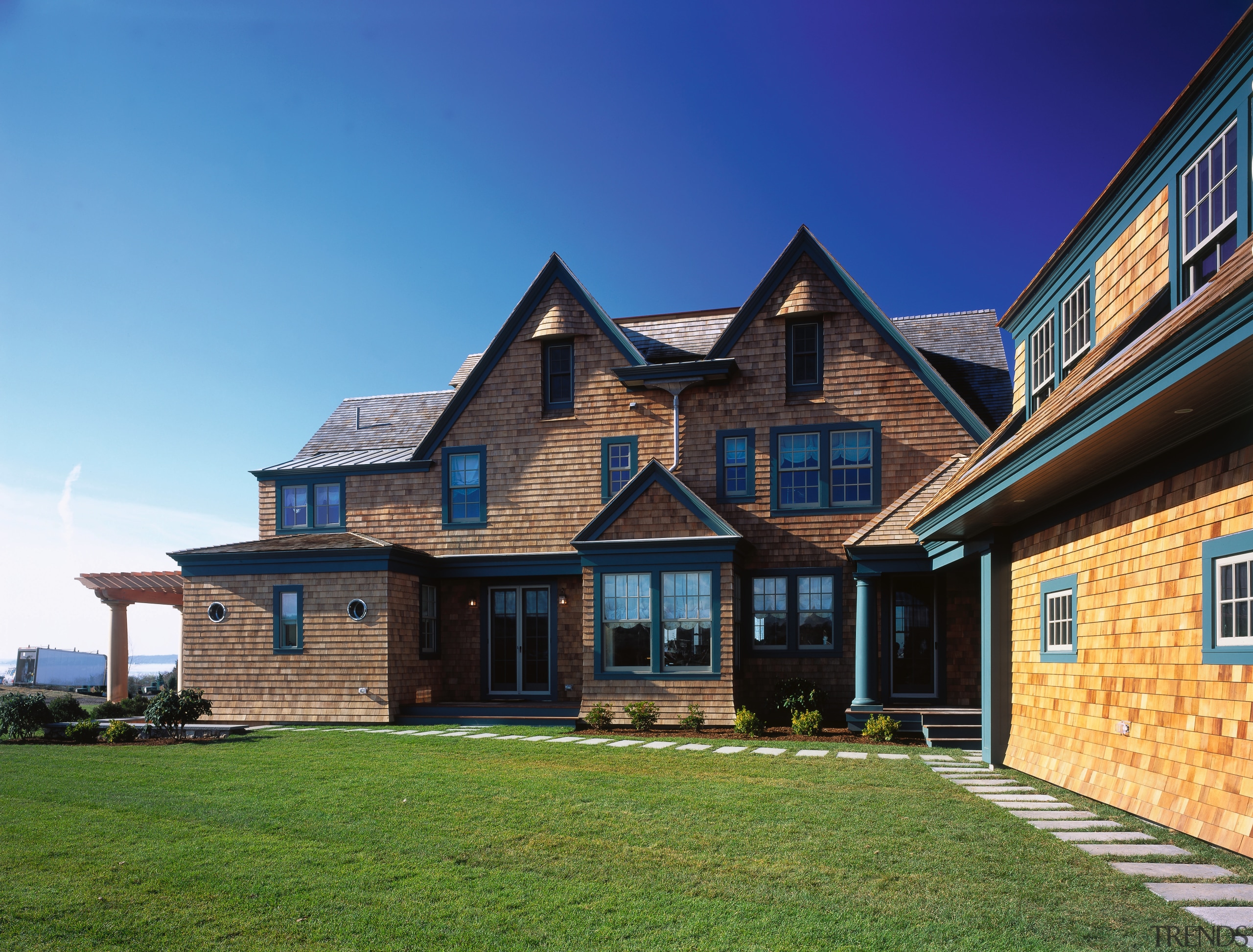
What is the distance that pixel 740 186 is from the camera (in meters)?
21.2

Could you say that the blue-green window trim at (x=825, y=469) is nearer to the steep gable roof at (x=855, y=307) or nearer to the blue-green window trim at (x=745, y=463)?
the blue-green window trim at (x=745, y=463)

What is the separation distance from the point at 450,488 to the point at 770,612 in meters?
7.77

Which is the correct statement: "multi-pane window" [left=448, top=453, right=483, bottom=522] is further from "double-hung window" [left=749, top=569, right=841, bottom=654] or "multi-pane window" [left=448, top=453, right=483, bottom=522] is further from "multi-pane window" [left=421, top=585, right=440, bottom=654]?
"double-hung window" [left=749, top=569, right=841, bottom=654]

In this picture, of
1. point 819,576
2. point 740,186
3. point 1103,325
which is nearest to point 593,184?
point 740,186

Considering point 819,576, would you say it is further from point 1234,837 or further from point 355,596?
point 1234,837

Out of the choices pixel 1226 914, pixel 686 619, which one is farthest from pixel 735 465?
pixel 1226 914

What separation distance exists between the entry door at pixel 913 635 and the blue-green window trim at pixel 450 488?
9.00m

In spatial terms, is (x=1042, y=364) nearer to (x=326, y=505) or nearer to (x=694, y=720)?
(x=694, y=720)

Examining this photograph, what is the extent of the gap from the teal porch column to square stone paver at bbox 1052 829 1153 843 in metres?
8.05

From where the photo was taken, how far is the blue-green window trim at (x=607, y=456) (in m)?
18.6

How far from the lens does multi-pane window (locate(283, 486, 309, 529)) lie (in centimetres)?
2092

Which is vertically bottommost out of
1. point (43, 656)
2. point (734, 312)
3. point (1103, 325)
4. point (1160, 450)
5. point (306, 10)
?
point (43, 656)

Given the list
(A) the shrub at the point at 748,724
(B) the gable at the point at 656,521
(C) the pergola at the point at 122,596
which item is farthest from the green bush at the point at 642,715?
(C) the pergola at the point at 122,596

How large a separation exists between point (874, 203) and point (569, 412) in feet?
29.8
